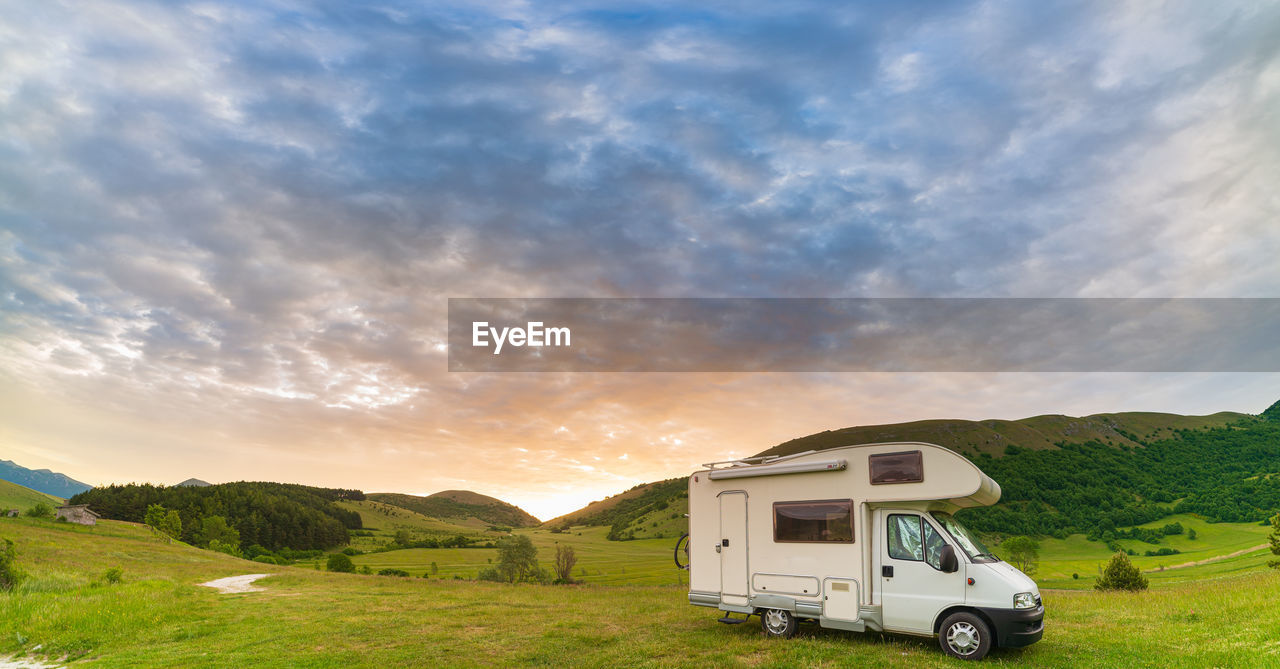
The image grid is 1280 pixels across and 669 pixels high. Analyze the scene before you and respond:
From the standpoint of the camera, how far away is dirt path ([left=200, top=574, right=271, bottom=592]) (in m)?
26.9

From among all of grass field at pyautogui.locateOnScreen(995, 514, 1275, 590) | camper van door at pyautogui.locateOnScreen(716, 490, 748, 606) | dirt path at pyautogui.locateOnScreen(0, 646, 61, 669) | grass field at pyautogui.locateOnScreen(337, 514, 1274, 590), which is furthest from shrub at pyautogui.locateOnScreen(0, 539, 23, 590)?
grass field at pyautogui.locateOnScreen(995, 514, 1275, 590)

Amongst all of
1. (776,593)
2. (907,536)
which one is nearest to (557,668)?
(776,593)

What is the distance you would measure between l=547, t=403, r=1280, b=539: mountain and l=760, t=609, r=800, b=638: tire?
10106 centimetres

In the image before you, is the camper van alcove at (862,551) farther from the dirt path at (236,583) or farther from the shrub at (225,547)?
the shrub at (225,547)

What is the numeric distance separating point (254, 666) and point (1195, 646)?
17766 mm

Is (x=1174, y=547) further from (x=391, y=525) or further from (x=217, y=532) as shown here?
(x=391, y=525)

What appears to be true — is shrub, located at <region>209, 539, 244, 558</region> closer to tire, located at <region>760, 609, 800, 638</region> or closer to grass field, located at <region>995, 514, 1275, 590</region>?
tire, located at <region>760, 609, 800, 638</region>

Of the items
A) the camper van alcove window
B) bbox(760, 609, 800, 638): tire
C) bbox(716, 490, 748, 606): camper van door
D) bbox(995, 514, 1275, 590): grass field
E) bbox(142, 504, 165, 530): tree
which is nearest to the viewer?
the camper van alcove window

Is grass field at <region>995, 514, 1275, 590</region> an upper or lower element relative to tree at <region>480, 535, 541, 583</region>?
lower

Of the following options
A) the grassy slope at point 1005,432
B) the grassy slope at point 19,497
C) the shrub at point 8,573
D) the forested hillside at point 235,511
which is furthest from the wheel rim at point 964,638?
the grassy slope at point 19,497

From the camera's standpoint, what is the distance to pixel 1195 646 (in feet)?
37.3

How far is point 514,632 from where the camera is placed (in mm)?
15594

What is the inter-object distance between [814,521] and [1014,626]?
383 cm

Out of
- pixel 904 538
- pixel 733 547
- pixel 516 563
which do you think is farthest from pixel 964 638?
pixel 516 563
